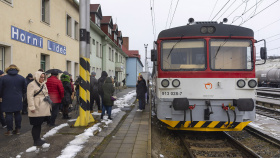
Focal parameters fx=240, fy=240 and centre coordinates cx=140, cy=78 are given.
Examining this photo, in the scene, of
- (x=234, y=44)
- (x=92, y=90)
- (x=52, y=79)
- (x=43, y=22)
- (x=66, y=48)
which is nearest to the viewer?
(x=234, y=44)

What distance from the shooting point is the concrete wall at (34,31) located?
30.5ft

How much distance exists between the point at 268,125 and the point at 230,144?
3486 mm

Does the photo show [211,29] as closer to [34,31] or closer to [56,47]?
[34,31]

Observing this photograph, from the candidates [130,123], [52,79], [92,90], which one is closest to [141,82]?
[92,90]

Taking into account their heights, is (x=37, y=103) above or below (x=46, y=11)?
below

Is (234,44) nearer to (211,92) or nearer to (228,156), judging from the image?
(211,92)

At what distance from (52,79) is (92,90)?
8.74ft

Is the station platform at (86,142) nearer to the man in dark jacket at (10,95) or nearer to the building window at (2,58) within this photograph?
the man in dark jacket at (10,95)

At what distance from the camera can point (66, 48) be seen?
50.1 feet

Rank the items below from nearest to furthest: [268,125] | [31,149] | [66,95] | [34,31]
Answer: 1. [31,149]
2. [66,95]
3. [268,125]
4. [34,31]

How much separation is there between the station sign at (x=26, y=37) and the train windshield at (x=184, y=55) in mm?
6501

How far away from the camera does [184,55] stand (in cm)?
645

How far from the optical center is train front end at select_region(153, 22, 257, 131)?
240 inches

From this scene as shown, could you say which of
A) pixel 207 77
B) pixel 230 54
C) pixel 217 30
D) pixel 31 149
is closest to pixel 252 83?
pixel 230 54
